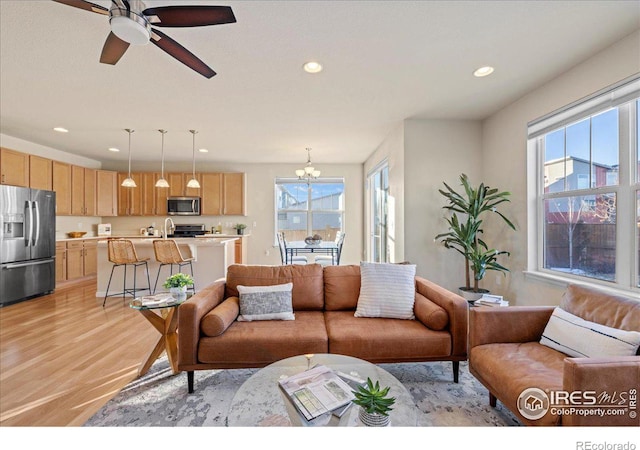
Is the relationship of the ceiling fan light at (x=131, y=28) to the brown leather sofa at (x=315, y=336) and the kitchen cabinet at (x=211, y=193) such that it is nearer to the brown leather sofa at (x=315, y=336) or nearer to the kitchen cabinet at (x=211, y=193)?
the brown leather sofa at (x=315, y=336)

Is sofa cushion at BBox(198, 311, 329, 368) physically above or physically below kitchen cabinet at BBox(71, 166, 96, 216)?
below

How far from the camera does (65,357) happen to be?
258 centimetres

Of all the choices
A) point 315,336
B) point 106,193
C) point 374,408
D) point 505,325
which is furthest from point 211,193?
point 374,408

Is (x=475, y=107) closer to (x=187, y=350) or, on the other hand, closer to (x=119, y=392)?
(x=187, y=350)

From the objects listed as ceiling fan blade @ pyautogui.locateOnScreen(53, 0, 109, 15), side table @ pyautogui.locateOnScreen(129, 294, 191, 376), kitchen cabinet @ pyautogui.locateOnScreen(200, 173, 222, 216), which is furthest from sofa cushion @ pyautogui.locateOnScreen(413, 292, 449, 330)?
kitchen cabinet @ pyautogui.locateOnScreen(200, 173, 222, 216)

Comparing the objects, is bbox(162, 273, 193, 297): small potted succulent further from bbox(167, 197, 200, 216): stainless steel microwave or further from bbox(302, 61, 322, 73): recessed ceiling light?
bbox(167, 197, 200, 216): stainless steel microwave

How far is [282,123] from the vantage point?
13.5 feet

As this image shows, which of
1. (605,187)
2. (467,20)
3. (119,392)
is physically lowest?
(119,392)

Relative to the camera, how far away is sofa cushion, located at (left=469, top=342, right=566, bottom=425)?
141 cm

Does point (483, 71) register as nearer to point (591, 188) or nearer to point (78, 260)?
point (591, 188)

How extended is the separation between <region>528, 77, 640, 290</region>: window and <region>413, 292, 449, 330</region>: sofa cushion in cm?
148

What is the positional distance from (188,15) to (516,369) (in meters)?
2.60
